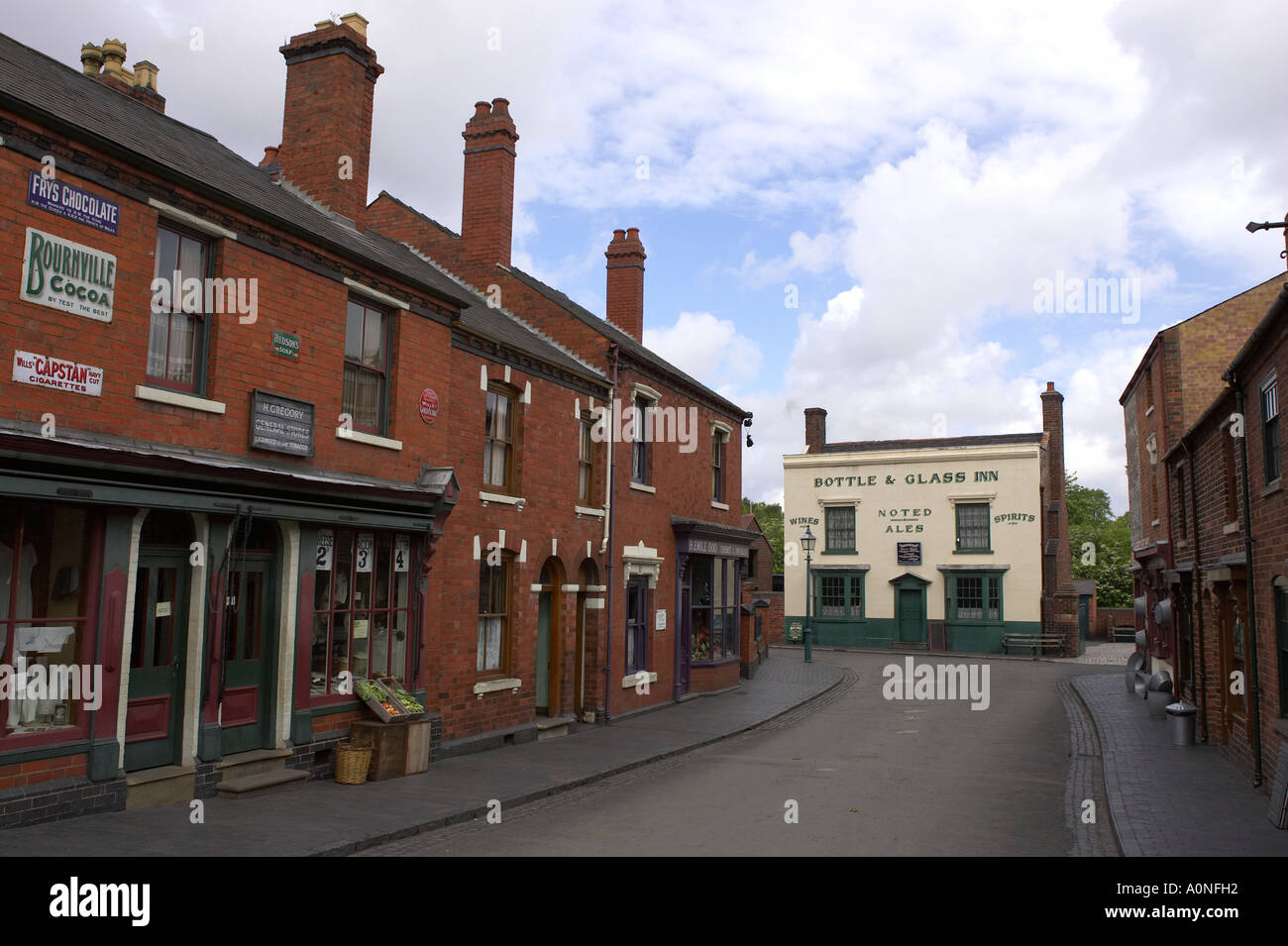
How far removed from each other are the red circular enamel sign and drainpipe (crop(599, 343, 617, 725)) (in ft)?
18.5

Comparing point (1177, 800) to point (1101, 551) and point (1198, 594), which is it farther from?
point (1101, 551)

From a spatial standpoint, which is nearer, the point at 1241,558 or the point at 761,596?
the point at 1241,558

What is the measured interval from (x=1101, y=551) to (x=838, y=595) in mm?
25136

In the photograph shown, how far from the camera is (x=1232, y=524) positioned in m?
14.2

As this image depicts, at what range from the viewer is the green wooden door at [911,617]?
1577 inches

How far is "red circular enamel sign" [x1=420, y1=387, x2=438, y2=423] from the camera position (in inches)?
542

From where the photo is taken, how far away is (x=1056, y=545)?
132 feet

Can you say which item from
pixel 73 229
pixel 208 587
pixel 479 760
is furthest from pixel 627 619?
pixel 73 229

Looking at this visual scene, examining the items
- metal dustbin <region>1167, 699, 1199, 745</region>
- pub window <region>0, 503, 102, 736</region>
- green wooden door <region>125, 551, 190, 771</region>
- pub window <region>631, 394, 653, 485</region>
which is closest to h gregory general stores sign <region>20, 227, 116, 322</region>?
pub window <region>0, 503, 102, 736</region>

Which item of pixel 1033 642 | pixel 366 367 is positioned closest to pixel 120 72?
pixel 366 367

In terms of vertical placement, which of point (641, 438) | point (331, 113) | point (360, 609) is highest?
point (331, 113)
